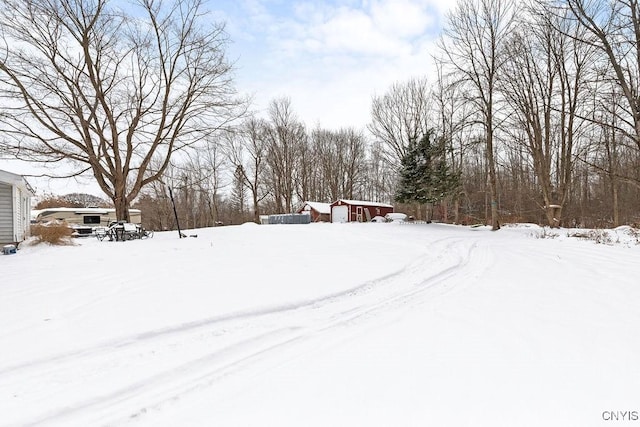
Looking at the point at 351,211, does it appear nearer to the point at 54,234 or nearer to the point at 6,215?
the point at 54,234

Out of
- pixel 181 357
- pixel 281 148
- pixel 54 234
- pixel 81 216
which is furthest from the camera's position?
pixel 281 148

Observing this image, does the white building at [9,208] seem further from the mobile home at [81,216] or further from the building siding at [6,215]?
the mobile home at [81,216]

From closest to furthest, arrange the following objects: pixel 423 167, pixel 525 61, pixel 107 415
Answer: pixel 107 415
pixel 525 61
pixel 423 167

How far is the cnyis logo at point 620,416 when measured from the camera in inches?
83.3

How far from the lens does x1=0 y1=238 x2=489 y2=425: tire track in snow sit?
7.58 ft

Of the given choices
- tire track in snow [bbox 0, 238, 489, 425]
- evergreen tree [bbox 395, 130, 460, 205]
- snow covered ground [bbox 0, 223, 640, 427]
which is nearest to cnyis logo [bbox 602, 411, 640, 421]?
snow covered ground [bbox 0, 223, 640, 427]

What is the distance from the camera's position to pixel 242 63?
661 inches

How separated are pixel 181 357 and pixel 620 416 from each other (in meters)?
3.36

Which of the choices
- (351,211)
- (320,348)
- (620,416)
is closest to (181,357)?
(320,348)

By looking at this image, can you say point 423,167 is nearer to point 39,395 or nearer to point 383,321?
point 383,321

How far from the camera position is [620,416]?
2145 mm

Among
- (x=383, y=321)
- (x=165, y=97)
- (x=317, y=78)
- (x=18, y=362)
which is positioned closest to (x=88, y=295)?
(x=18, y=362)

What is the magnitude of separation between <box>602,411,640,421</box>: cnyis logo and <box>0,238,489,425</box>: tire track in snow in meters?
2.25

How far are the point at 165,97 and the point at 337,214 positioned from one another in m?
18.7
